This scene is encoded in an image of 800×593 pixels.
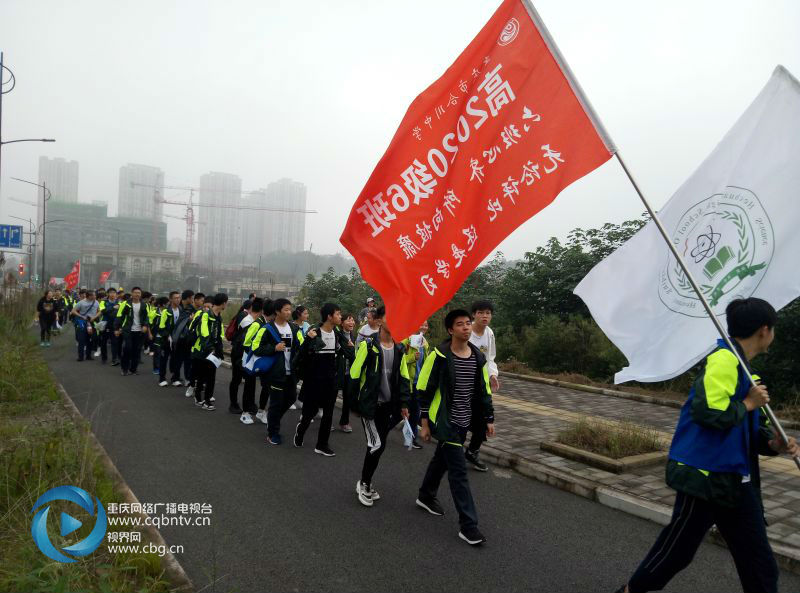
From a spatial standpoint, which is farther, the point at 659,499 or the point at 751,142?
the point at 659,499

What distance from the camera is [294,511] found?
5102 millimetres

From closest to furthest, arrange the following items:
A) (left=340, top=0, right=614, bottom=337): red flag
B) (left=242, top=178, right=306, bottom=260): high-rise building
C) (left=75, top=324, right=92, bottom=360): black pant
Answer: (left=340, top=0, right=614, bottom=337): red flag → (left=75, top=324, right=92, bottom=360): black pant → (left=242, top=178, right=306, bottom=260): high-rise building

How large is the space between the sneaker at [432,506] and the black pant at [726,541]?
2157mm

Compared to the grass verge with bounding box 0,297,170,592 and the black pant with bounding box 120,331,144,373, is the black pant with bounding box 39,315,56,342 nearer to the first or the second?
the black pant with bounding box 120,331,144,373

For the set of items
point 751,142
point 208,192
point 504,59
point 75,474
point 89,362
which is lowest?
point 89,362

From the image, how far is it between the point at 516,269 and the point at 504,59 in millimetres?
14153

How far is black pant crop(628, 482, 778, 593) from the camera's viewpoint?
114 inches

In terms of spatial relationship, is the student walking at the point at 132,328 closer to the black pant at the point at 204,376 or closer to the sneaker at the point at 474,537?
the black pant at the point at 204,376

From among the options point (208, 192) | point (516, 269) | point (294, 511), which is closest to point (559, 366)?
point (516, 269)

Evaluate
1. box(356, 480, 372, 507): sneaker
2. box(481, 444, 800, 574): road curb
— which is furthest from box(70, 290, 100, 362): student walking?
box(481, 444, 800, 574): road curb

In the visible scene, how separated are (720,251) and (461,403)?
2.26 metres

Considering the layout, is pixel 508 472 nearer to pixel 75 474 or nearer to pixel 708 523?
pixel 708 523

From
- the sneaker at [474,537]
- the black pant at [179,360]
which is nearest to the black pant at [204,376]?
the black pant at [179,360]

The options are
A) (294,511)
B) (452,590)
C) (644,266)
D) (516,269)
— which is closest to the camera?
(452,590)
